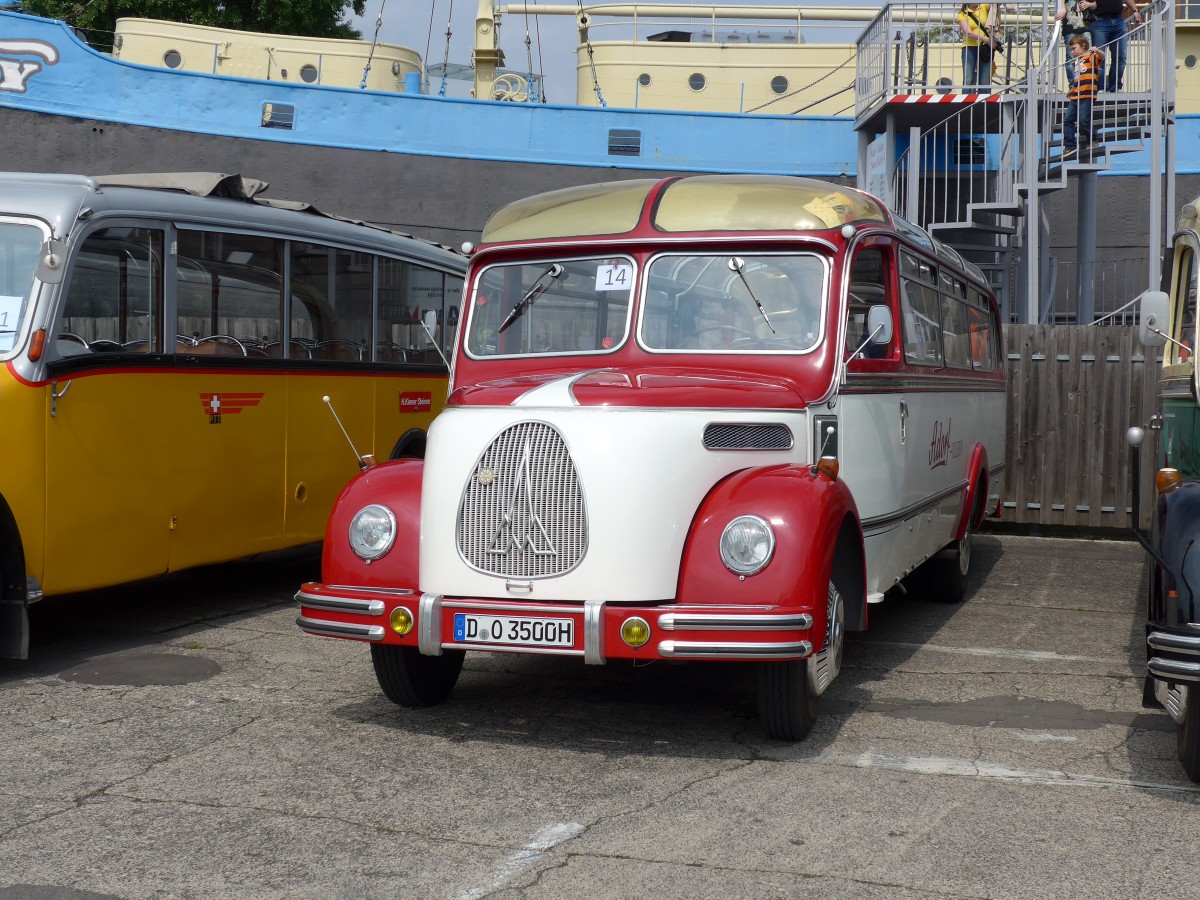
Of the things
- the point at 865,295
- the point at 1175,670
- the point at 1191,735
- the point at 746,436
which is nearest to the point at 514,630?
the point at 746,436

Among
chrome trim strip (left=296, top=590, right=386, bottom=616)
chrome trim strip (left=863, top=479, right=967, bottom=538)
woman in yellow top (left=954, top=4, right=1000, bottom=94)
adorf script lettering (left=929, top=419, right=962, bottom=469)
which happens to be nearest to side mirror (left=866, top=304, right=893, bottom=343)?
chrome trim strip (left=863, top=479, right=967, bottom=538)

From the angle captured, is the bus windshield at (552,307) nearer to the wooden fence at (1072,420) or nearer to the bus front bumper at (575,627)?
the bus front bumper at (575,627)

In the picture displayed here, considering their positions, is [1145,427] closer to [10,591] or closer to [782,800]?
[782,800]

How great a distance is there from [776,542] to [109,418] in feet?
13.2

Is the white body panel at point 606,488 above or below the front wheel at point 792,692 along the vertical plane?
above

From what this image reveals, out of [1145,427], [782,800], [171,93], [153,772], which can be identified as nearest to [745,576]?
[782,800]

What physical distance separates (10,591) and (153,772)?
2.05m

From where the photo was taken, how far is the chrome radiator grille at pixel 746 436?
18.1 feet

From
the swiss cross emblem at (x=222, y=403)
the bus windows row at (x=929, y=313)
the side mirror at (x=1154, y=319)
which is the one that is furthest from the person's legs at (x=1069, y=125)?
the swiss cross emblem at (x=222, y=403)

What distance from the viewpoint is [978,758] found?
17.4 feet

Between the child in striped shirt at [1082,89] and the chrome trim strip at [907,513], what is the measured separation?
7147 millimetres

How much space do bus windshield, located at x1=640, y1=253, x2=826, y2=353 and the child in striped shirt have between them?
9430 mm

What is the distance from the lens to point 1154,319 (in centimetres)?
624

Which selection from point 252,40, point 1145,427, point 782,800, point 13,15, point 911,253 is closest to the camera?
point 782,800
